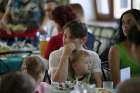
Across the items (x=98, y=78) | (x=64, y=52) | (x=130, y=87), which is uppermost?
(x=130, y=87)

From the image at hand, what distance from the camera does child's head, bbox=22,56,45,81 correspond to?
7.53 feet

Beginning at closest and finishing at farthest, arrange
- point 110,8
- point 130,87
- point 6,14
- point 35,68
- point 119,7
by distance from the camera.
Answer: point 130,87
point 35,68
point 6,14
point 119,7
point 110,8

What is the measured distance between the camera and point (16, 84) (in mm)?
1490

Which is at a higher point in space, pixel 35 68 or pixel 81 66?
pixel 35 68

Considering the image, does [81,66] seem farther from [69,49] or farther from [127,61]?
[127,61]

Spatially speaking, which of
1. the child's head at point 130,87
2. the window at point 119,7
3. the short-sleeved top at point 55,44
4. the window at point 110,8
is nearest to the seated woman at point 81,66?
the short-sleeved top at point 55,44

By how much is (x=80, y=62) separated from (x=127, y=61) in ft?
1.34

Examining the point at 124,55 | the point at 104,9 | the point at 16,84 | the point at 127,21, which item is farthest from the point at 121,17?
the point at 104,9

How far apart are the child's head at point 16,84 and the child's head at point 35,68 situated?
75cm

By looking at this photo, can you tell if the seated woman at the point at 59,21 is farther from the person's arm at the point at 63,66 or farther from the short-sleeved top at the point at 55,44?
the person's arm at the point at 63,66

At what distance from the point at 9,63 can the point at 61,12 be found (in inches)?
32.2

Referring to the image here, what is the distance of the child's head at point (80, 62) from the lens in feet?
9.02

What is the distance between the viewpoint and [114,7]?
5.80m

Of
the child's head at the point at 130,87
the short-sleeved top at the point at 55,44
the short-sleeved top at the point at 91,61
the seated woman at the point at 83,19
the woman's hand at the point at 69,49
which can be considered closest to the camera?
the child's head at the point at 130,87
